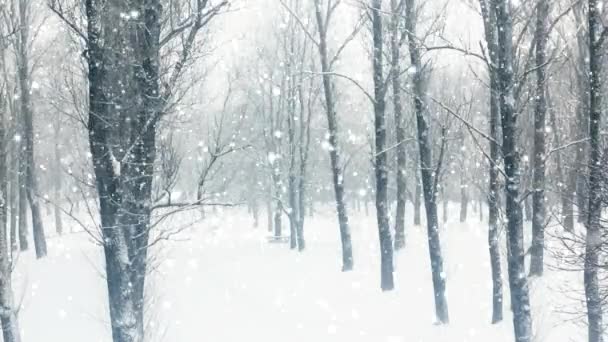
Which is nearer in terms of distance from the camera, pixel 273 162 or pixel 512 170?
pixel 512 170

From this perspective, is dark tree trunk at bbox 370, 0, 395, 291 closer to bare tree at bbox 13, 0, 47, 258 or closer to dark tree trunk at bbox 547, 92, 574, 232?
dark tree trunk at bbox 547, 92, 574, 232

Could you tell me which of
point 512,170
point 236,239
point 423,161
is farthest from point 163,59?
point 236,239

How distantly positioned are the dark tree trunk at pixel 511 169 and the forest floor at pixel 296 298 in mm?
1284

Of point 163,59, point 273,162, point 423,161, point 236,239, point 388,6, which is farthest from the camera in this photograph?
point 236,239

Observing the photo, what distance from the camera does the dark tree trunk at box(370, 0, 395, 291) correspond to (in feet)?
50.2

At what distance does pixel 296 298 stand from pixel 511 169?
32.2 feet

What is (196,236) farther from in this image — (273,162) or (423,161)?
(423,161)

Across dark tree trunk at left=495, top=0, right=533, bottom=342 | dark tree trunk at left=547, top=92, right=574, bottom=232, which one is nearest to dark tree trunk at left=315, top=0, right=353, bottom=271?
dark tree trunk at left=547, top=92, right=574, bottom=232

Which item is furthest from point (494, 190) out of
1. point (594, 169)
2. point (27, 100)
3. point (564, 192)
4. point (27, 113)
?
point (27, 113)

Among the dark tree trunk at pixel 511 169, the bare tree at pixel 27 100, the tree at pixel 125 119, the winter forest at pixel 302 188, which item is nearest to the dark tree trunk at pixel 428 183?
the winter forest at pixel 302 188

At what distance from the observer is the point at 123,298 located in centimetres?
783

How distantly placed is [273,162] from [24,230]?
526 inches

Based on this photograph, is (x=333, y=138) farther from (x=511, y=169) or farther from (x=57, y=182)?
(x=57, y=182)

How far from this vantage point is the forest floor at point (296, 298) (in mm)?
13156
